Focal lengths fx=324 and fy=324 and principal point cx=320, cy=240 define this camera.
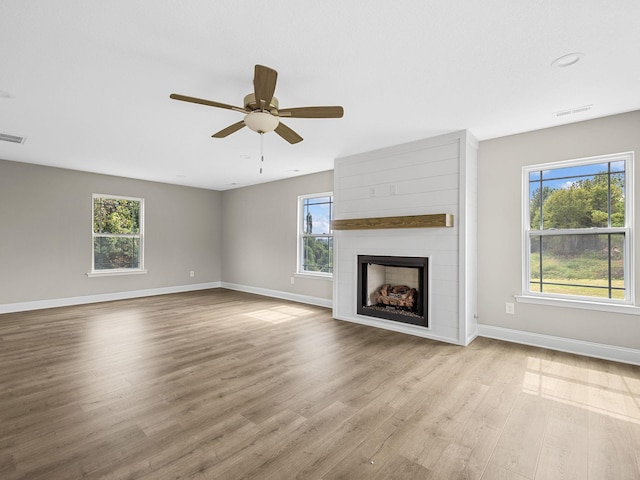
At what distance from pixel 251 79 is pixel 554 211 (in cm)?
346

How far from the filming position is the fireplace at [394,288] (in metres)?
4.06

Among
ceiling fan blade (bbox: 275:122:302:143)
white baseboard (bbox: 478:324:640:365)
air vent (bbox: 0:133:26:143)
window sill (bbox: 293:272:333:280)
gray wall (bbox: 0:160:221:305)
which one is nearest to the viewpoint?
ceiling fan blade (bbox: 275:122:302:143)

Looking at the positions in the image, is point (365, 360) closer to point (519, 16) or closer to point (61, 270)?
point (519, 16)

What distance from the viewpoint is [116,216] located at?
21.0 ft

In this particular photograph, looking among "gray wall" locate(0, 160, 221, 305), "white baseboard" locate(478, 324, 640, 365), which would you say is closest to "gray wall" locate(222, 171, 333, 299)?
"gray wall" locate(0, 160, 221, 305)

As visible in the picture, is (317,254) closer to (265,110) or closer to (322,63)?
(265,110)

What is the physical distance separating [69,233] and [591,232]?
25.1ft

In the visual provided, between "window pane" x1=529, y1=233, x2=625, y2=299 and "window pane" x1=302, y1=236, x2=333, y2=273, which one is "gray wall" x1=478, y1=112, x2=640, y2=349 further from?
"window pane" x1=302, y1=236, x2=333, y2=273

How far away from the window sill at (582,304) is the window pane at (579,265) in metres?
0.12

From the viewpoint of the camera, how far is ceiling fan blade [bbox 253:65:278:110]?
1.99 meters

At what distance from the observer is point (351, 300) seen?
4758mm

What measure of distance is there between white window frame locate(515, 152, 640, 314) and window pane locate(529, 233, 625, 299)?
52mm

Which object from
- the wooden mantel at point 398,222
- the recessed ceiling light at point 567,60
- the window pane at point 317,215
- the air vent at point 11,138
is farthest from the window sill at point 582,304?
the air vent at point 11,138

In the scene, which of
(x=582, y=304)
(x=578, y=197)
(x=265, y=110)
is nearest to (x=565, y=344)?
(x=582, y=304)
